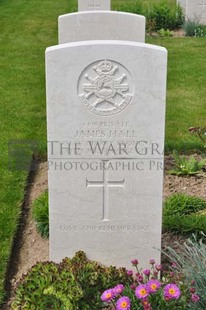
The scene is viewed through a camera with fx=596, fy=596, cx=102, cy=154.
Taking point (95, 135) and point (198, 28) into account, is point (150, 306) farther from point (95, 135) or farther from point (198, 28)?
point (198, 28)

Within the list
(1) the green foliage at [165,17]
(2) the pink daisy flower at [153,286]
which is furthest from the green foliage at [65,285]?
(1) the green foliage at [165,17]

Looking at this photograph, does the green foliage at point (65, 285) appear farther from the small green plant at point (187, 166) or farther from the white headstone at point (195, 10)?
the white headstone at point (195, 10)

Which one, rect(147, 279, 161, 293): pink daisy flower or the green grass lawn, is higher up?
rect(147, 279, 161, 293): pink daisy flower

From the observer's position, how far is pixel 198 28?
42.1ft

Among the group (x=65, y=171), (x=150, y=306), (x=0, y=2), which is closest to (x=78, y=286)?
(x=150, y=306)

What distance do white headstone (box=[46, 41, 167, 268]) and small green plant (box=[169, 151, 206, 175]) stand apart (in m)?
1.80

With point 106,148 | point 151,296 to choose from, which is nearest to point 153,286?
point 151,296

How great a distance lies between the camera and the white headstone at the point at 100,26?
599 cm

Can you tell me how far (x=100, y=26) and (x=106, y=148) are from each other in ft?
8.17

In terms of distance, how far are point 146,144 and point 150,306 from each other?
1104mm

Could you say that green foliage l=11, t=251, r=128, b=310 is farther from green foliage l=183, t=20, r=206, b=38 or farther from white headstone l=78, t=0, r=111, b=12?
green foliage l=183, t=20, r=206, b=38

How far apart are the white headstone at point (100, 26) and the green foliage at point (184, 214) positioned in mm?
1853

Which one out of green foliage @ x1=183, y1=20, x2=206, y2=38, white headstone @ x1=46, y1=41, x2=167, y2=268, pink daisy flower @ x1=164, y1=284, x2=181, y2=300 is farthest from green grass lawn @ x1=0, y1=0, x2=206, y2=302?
pink daisy flower @ x1=164, y1=284, x2=181, y2=300

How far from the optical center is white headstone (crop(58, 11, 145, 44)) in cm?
599
